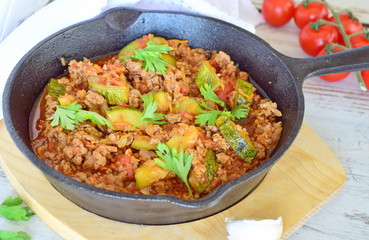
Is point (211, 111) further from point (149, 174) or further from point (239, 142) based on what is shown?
point (149, 174)

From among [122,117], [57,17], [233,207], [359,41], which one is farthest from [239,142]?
[359,41]

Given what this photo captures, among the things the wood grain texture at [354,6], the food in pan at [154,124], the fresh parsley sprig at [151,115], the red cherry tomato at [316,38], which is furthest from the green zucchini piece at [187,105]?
the wood grain texture at [354,6]

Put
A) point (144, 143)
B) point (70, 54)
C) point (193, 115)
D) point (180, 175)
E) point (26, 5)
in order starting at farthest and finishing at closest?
point (26, 5), point (70, 54), point (193, 115), point (144, 143), point (180, 175)

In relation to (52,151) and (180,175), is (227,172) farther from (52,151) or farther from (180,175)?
(52,151)

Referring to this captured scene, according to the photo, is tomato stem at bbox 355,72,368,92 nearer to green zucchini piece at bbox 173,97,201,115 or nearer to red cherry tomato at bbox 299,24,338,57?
red cherry tomato at bbox 299,24,338,57

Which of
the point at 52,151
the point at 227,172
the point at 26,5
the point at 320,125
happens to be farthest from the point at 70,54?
the point at 320,125

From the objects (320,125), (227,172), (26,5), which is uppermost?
(26,5)

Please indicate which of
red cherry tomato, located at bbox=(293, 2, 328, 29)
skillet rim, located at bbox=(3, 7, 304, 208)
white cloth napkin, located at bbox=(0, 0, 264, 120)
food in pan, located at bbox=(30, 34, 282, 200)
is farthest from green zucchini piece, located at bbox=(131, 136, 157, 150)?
red cherry tomato, located at bbox=(293, 2, 328, 29)
